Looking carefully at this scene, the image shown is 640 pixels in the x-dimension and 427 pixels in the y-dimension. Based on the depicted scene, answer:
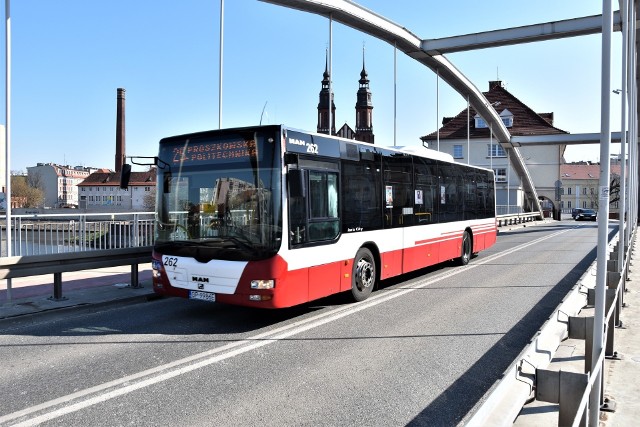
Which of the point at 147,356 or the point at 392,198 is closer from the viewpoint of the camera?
the point at 147,356

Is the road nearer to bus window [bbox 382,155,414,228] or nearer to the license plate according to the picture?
the license plate

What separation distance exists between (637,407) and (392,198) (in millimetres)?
6105

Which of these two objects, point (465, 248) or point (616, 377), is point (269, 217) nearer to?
point (616, 377)

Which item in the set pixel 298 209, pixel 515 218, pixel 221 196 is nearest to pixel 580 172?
pixel 515 218

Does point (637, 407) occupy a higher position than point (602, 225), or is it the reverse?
point (602, 225)

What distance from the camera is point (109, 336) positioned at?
6.59m

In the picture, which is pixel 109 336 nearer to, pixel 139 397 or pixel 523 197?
pixel 139 397

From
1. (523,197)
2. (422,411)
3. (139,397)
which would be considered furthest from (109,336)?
(523,197)

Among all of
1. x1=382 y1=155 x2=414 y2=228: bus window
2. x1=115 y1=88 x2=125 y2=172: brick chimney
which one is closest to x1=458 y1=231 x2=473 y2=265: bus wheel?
x1=382 y1=155 x2=414 y2=228: bus window

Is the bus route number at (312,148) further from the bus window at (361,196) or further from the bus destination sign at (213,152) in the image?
the bus destination sign at (213,152)

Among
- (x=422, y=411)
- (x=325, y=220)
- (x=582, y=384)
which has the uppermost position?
(x=325, y=220)

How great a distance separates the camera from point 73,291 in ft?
30.6

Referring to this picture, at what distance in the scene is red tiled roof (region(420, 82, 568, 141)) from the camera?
198ft

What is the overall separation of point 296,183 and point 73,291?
16.6 feet
